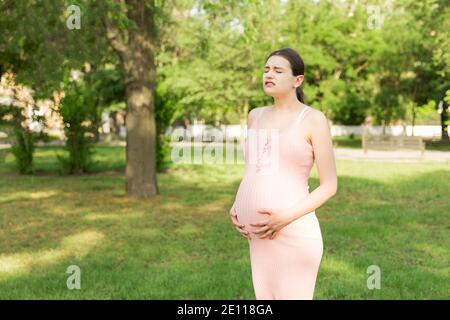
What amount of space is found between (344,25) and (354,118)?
15.7 m

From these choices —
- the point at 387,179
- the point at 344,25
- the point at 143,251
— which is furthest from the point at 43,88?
the point at 344,25

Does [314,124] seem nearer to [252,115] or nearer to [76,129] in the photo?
[252,115]

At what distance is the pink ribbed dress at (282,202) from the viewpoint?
3.21 m

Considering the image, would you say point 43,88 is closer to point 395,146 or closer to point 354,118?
point 395,146

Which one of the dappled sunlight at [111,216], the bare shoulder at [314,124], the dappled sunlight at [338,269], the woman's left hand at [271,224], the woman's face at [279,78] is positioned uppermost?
the woman's face at [279,78]

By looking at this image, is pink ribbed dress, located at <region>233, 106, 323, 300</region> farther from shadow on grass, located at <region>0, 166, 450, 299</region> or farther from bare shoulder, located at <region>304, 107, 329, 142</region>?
shadow on grass, located at <region>0, 166, 450, 299</region>

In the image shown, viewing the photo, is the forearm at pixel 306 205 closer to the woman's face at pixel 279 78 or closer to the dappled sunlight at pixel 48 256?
the woman's face at pixel 279 78

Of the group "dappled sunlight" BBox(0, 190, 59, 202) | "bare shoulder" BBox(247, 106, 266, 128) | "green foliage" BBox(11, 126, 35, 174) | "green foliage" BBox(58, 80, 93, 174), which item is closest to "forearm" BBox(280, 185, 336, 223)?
"bare shoulder" BBox(247, 106, 266, 128)

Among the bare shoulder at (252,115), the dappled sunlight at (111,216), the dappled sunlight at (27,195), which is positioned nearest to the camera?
the bare shoulder at (252,115)

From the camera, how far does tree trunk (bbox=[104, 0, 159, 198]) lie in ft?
48.9

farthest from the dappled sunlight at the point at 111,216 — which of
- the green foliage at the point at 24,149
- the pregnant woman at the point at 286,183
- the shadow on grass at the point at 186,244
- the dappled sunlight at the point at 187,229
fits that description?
the green foliage at the point at 24,149

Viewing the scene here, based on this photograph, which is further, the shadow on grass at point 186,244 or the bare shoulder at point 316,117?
the shadow on grass at point 186,244

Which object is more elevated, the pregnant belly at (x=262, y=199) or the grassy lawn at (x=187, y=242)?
the pregnant belly at (x=262, y=199)
